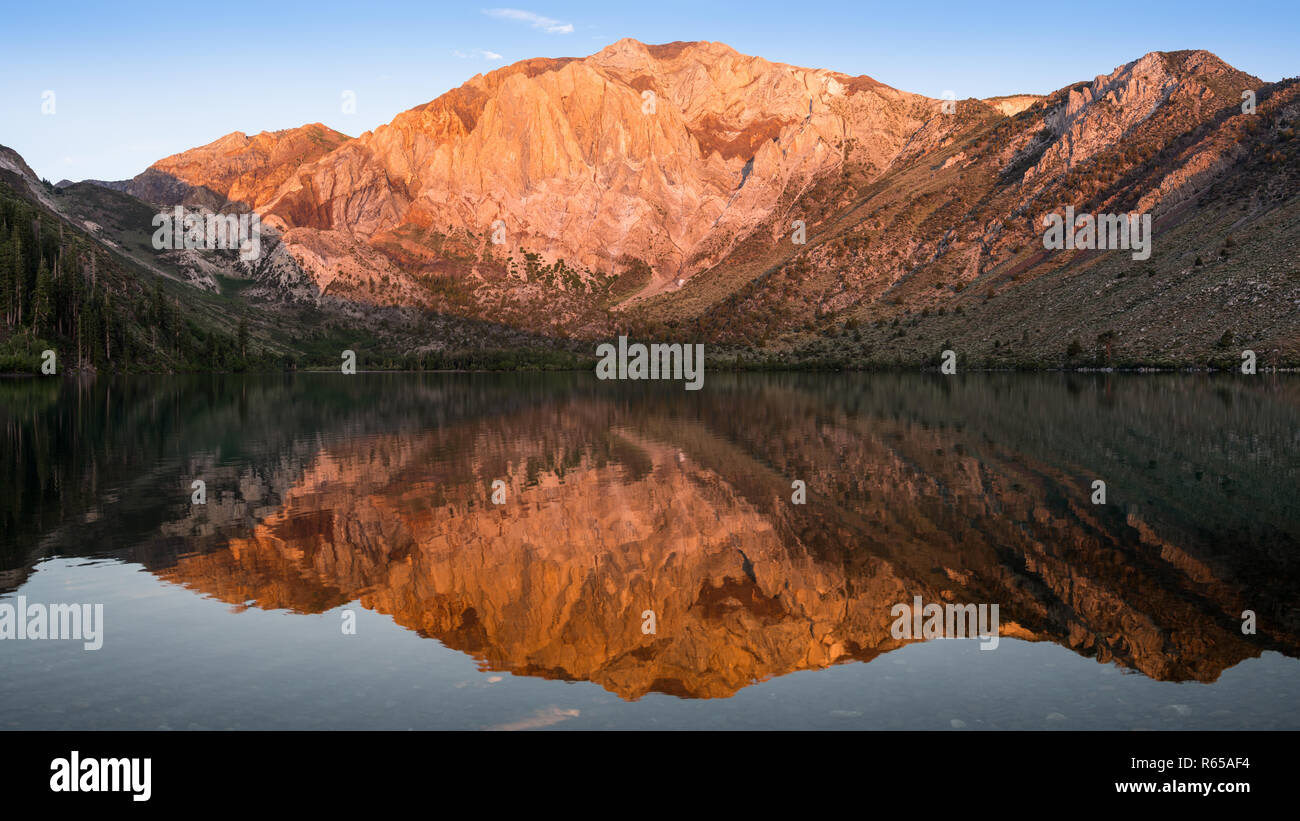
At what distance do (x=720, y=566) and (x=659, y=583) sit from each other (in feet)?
6.45

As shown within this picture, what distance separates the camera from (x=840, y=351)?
179375 mm

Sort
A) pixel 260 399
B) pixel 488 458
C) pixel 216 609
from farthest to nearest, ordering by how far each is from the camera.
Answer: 1. pixel 260 399
2. pixel 488 458
3. pixel 216 609

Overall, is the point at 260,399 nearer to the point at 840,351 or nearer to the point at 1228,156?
the point at 840,351

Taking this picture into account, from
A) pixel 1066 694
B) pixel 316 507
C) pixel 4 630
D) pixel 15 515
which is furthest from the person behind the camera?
pixel 316 507

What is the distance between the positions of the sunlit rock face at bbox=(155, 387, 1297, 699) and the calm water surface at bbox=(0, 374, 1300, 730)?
0.34 ft

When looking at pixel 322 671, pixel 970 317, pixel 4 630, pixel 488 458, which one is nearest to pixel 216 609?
pixel 4 630

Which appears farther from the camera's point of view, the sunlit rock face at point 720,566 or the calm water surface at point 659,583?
the sunlit rock face at point 720,566

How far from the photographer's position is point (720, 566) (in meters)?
20.9

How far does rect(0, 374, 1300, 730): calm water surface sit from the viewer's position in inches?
513

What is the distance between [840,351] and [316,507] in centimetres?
15904

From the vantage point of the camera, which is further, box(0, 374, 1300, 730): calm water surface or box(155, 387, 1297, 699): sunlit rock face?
box(155, 387, 1297, 699): sunlit rock face

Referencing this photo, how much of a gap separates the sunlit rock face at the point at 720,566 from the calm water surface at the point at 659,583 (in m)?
0.10

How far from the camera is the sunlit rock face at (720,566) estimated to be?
1538cm

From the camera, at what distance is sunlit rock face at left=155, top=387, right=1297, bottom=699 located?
50.5ft
